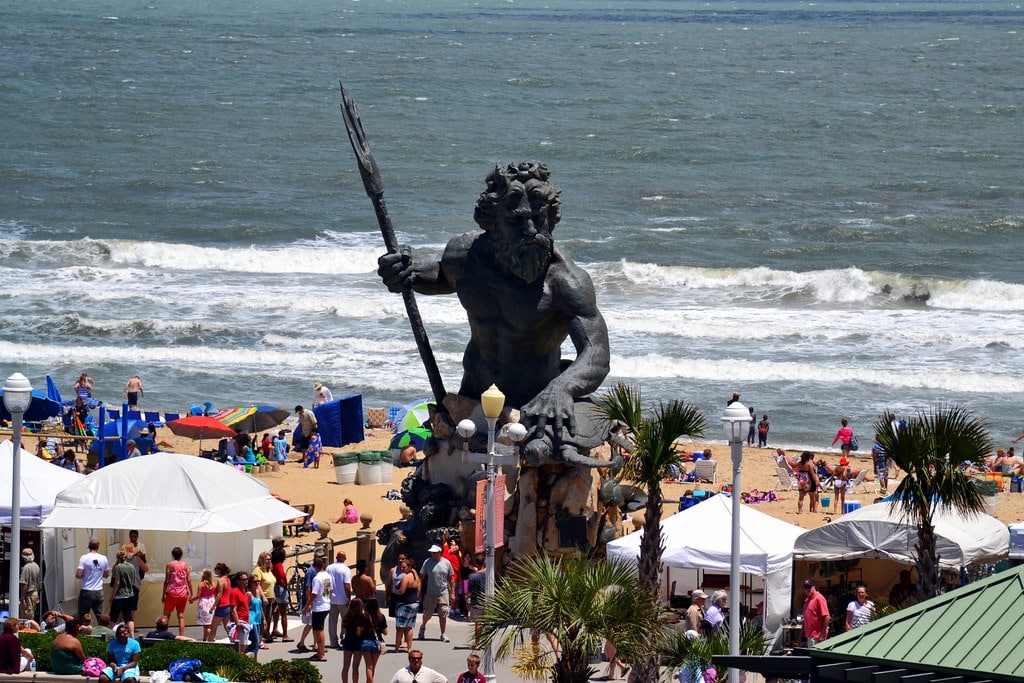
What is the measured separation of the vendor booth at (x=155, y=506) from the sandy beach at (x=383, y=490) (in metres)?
3.45

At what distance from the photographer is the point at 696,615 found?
16.4 metres

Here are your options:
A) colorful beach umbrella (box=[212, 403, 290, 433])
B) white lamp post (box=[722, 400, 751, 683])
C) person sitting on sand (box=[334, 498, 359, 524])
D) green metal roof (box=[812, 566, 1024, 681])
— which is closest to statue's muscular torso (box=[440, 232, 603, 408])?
white lamp post (box=[722, 400, 751, 683])

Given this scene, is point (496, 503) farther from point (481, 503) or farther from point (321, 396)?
point (321, 396)

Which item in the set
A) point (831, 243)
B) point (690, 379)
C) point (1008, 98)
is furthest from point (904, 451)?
point (1008, 98)

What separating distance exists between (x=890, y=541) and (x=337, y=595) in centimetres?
487

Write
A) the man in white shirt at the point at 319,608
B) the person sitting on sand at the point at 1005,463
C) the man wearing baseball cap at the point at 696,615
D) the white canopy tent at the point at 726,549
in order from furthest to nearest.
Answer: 1. the person sitting on sand at the point at 1005,463
2. the white canopy tent at the point at 726,549
3. the man in white shirt at the point at 319,608
4. the man wearing baseball cap at the point at 696,615

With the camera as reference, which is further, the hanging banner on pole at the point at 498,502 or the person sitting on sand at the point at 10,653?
the hanging banner on pole at the point at 498,502

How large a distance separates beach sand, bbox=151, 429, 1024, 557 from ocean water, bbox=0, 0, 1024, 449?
4345mm

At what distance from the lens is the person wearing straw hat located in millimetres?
17969

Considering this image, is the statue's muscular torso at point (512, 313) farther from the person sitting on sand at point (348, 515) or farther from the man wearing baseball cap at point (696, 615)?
the person sitting on sand at point (348, 515)

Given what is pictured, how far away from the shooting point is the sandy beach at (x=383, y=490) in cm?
2506

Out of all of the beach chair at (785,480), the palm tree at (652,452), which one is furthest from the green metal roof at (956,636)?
the beach chair at (785,480)

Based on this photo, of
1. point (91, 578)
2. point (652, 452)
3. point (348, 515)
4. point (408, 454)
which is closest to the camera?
point (652, 452)

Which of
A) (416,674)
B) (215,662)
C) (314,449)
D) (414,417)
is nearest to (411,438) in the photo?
(414,417)
